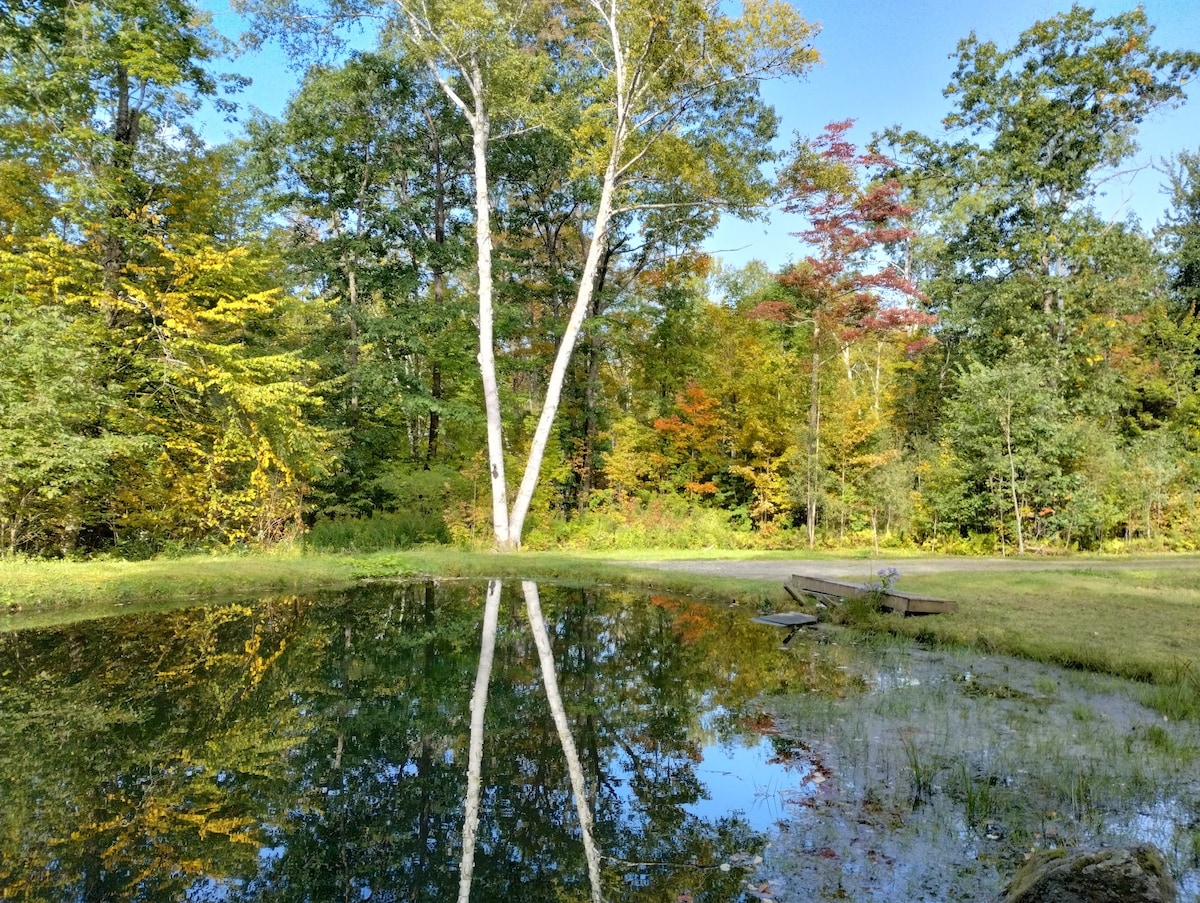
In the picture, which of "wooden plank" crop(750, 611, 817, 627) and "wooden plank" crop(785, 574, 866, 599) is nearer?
"wooden plank" crop(750, 611, 817, 627)

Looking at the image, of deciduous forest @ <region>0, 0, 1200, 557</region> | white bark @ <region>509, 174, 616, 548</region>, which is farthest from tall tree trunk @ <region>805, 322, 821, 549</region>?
white bark @ <region>509, 174, 616, 548</region>

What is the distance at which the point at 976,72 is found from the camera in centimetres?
2214

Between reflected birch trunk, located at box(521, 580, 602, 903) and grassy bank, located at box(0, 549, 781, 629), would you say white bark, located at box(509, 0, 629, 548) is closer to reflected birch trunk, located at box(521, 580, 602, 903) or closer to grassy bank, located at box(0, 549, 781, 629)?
grassy bank, located at box(0, 549, 781, 629)

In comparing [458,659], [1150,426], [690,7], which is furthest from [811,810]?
[1150,426]

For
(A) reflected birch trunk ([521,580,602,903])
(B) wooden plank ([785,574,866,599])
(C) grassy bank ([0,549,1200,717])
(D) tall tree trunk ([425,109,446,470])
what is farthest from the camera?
(D) tall tree trunk ([425,109,446,470])

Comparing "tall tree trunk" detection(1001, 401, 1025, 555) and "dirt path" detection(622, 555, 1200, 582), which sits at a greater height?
"tall tree trunk" detection(1001, 401, 1025, 555)

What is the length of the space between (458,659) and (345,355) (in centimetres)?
1515

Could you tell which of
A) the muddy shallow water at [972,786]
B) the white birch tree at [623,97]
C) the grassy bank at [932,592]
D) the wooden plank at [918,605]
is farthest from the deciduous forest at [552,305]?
the muddy shallow water at [972,786]

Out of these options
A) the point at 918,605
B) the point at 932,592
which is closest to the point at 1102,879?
the point at 918,605

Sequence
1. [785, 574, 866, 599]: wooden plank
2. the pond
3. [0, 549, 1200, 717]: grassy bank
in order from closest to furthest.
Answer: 1. the pond
2. [0, 549, 1200, 717]: grassy bank
3. [785, 574, 866, 599]: wooden plank

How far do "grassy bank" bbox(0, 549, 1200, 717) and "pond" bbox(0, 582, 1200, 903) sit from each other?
1.88ft

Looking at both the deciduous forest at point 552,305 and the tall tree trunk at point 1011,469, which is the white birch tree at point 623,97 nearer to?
the deciduous forest at point 552,305

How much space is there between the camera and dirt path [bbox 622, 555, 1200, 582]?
11837 millimetres

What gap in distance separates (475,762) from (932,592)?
24.2 ft
